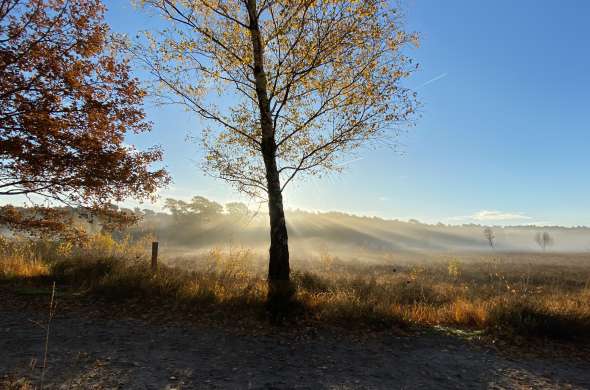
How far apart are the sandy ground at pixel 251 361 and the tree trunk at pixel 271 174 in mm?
2441

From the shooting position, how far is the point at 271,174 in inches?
398

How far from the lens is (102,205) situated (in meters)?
12.0

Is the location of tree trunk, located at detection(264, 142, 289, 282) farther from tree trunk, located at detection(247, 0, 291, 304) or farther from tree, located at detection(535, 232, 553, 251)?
tree, located at detection(535, 232, 553, 251)

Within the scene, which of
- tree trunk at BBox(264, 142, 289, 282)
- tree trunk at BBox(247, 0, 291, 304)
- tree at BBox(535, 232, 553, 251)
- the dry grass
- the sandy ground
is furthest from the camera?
tree at BBox(535, 232, 553, 251)

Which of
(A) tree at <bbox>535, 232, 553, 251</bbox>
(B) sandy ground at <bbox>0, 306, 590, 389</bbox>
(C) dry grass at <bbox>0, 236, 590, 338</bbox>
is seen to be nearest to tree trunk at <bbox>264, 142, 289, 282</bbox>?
(C) dry grass at <bbox>0, 236, 590, 338</bbox>

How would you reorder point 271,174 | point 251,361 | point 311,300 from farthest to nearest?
1. point 271,174
2. point 311,300
3. point 251,361

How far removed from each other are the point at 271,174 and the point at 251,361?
5.25 metres

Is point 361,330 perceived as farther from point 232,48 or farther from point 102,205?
point 102,205

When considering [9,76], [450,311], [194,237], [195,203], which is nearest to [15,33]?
[9,76]

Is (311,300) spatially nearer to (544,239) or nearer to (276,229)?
(276,229)

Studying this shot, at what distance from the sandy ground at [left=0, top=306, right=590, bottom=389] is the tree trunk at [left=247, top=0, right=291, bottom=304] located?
244 centimetres

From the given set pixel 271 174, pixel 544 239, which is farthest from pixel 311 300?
pixel 544 239

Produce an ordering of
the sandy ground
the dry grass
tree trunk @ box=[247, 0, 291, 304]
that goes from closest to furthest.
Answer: the sandy ground → the dry grass → tree trunk @ box=[247, 0, 291, 304]

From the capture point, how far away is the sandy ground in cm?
522
